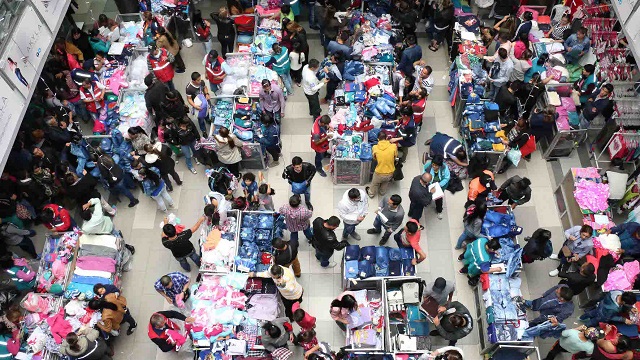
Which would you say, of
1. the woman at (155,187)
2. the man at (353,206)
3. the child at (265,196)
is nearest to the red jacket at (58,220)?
the woman at (155,187)

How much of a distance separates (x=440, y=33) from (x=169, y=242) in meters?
9.12

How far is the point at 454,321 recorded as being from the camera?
796cm

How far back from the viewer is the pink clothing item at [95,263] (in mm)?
9688

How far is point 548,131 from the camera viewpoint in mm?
11469

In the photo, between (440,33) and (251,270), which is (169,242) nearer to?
(251,270)

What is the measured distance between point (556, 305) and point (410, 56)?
6.50 meters

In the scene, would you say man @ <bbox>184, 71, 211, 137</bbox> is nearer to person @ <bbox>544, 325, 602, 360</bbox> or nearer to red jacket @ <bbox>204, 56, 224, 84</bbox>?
red jacket @ <bbox>204, 56, 224, 84</bbox>

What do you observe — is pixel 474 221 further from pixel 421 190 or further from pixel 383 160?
pixel 383 160

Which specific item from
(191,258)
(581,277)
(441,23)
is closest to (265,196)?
(191,258)

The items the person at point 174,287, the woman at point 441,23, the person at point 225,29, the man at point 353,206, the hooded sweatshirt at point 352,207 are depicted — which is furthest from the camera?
the woman at point 441,23

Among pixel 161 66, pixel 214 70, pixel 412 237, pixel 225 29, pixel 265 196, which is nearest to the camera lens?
pixel 412 237

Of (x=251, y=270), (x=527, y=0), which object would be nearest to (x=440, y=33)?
(x=527, y=0)

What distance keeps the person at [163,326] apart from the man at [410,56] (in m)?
7.70

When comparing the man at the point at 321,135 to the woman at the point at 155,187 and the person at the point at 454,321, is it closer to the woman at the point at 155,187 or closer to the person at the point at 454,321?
the woman at the point at 155,187
